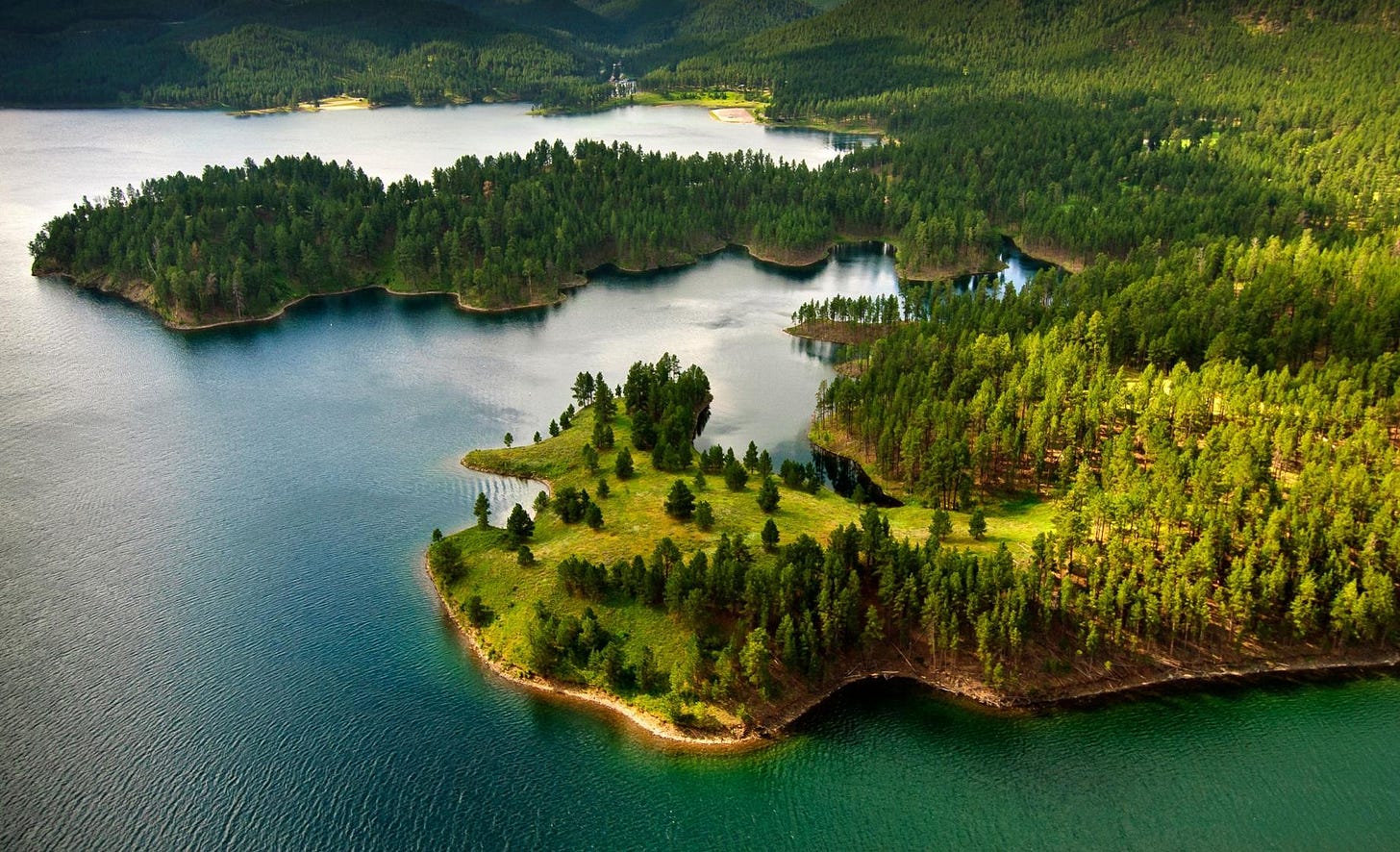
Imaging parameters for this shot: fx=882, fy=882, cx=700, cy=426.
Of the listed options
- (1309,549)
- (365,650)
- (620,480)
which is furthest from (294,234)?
(1309,549)

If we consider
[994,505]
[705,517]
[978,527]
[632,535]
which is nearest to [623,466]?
[632,535]

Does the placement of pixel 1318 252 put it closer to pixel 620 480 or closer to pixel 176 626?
pixel 620 480

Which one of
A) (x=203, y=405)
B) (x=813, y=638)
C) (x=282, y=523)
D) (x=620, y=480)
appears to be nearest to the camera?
(x=813, y=638)

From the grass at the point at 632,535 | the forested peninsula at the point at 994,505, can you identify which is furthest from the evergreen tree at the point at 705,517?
the grass at the point at 632,535

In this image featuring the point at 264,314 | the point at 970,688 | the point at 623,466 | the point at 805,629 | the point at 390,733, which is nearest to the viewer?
the point at 390,733

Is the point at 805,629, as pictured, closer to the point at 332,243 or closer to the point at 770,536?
the point at 770,536

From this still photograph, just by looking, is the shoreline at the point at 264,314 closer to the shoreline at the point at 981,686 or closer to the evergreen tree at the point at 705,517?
the evergreen tree at the point at 705,517
